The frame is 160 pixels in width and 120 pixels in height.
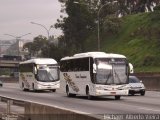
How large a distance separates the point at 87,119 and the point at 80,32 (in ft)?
284

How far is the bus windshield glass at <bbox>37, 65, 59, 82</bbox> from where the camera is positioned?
167ft

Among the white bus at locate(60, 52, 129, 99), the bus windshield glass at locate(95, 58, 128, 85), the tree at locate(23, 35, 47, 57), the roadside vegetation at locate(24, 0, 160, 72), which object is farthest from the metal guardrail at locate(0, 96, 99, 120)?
the tree at locate(23, 35, 47, 57)

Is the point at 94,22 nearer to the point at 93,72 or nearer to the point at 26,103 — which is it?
the point at 93,72

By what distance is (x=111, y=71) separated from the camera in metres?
34.7

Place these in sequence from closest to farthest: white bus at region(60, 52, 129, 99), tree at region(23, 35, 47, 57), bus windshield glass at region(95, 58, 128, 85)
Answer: white bus at region(60, 52, 129, 99) < bus windshield glass at region(95, 58, 128, 85) < tree at region(23, 35, 47, 57)

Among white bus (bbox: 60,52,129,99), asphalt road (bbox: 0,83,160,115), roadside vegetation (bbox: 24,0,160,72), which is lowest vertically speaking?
asphalt road (bbox: 0,83,160,115)

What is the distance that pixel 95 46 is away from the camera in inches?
4245

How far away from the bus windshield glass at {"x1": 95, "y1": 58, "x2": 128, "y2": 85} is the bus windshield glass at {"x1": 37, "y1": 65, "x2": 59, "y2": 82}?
54.5ft

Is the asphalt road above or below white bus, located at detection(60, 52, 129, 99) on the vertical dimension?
below

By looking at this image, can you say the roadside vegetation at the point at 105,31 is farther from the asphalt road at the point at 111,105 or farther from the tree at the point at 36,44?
the tree at the point at 36,44

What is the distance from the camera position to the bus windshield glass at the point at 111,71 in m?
34.6

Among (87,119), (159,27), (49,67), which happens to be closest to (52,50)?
(159,27)

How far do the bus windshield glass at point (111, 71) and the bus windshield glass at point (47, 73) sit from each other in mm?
16611

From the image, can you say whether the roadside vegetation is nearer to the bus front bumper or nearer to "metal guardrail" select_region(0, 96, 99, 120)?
the bus front bumper
